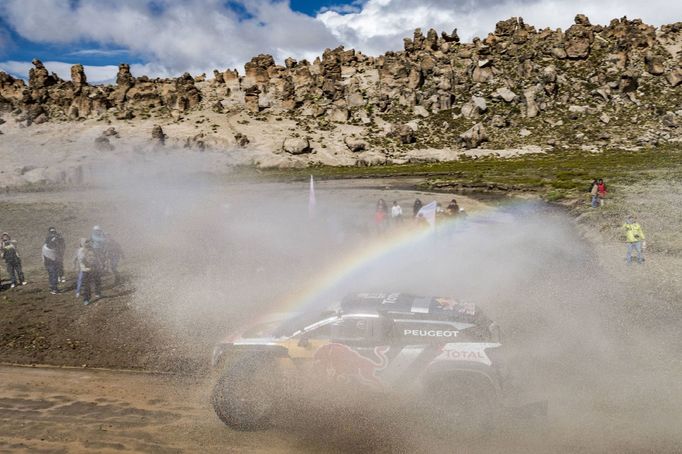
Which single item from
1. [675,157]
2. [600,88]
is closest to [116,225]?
[675,157]

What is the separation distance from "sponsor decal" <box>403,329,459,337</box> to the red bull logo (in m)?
0.46

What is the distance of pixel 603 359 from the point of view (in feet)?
34.7

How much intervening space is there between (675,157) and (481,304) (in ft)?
215

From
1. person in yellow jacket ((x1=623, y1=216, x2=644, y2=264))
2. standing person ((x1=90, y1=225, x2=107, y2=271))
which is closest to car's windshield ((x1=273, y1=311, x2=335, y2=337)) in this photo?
standing person ((x1=90, y1=225, x2=107, y2=271))

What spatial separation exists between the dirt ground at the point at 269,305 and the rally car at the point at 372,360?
537 mm

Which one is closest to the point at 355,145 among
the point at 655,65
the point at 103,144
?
the point at 103,144

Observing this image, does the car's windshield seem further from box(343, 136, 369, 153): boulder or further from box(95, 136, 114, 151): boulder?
box(95, 136, 114, 151): boulder

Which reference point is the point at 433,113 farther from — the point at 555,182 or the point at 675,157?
the point at 555,182

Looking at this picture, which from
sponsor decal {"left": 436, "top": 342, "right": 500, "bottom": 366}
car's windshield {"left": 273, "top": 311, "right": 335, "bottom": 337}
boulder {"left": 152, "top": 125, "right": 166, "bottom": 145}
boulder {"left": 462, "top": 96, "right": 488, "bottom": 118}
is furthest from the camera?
boulder {"left": 462, "top": 96, "right": 488, "bottom": 118}

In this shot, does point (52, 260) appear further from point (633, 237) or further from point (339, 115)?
point (339, 115)

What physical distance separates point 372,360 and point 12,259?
15060 mm

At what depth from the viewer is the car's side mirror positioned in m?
8.08

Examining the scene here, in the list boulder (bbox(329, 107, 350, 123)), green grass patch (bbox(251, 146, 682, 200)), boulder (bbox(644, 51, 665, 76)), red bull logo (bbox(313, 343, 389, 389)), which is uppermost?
boulder (bbox(644, 51, 665, 76))

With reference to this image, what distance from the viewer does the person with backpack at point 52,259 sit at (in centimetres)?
1639
